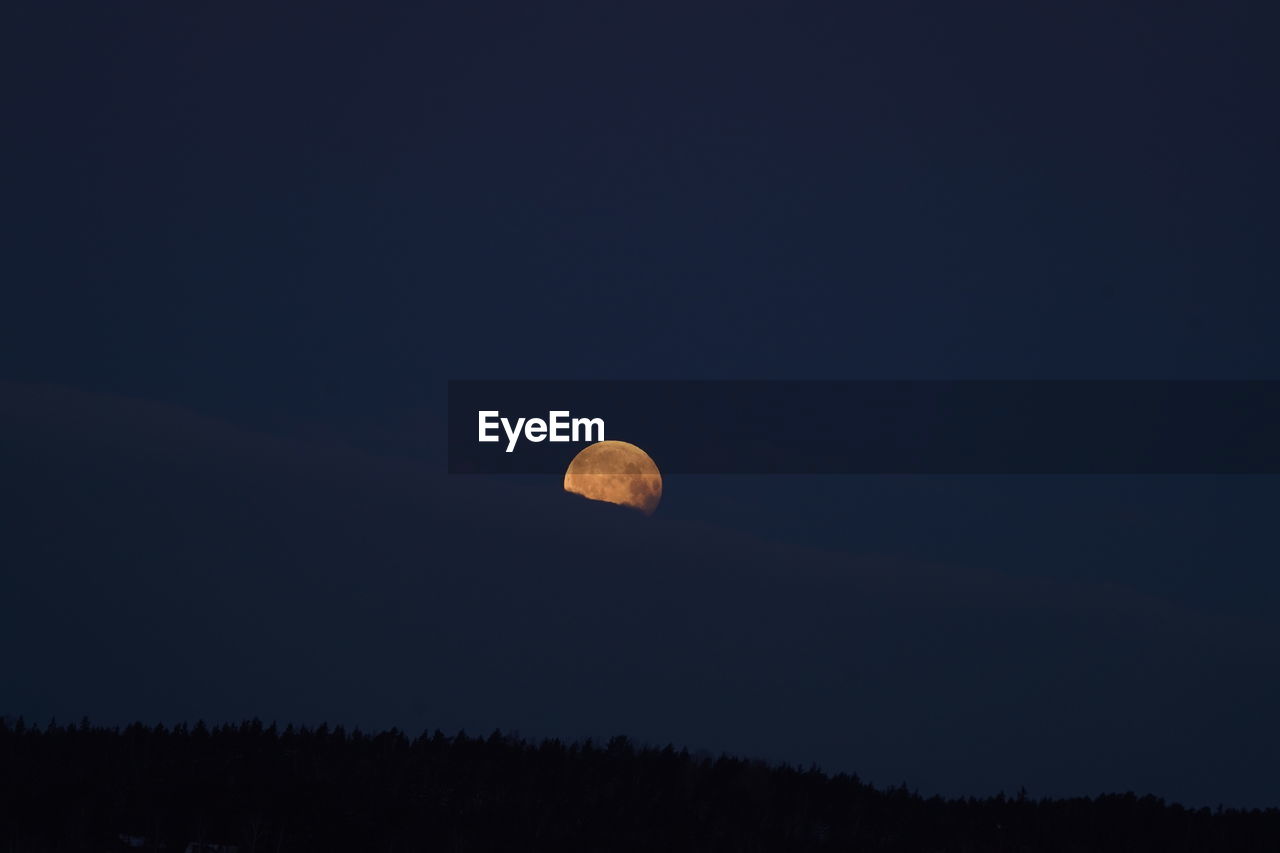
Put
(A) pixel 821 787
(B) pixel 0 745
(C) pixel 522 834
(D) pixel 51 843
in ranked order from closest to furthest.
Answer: (D) pixel 51 843
(C) pixel 522 834
(B) pixel 0 745
(A) pixel 821 787

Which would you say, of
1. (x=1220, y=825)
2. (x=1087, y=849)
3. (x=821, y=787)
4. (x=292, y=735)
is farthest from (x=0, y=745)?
(x=1220, y=825)

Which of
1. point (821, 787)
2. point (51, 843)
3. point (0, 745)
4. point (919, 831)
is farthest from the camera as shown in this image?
point (821, 787)

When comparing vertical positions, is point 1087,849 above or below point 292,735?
below

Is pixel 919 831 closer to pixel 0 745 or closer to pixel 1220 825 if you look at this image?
pixel 1220 825

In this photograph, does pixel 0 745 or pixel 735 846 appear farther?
pixel 0 745

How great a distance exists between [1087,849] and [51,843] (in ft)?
43.0

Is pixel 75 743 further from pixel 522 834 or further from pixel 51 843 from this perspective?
pixel 522 834

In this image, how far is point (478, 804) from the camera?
683 inches

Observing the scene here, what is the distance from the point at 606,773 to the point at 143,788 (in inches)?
277

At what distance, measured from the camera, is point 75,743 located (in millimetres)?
20500

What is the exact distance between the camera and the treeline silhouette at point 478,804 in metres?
15.4

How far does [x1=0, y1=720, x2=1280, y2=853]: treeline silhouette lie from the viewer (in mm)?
15352

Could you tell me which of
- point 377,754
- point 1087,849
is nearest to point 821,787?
point 1087,849

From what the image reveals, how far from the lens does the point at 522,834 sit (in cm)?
1563
